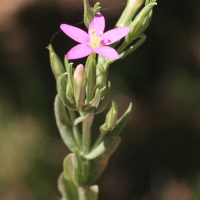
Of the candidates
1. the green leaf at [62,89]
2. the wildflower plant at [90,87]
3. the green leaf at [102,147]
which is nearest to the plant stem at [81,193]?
the wildflower plant at [90,87]

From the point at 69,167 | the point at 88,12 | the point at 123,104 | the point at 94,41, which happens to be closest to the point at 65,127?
the point at 69,167

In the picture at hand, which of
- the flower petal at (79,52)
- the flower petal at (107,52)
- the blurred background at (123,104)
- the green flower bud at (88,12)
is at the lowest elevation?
the blurred background at (123,104)

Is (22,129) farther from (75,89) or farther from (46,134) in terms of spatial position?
(75,89)

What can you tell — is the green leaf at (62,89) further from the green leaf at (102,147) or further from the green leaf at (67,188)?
the green leaf at (67,188)

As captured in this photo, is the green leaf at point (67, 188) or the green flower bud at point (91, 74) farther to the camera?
the green leaf at point (67, 188)

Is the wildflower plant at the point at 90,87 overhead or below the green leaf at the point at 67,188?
overhead

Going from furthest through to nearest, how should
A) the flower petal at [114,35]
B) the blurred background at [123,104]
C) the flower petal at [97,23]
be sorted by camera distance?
1. the blurred background at [123,104]
2. the flower petal at [97,23]
3. the flower petal at [114,35]

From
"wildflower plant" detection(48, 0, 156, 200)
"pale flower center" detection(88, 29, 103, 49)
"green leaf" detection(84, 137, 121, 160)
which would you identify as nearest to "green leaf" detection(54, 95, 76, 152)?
"wildflower plant" detection(48, 0, 156, 200)

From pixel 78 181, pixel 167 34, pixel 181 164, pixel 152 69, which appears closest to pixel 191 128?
pixel 181 164
